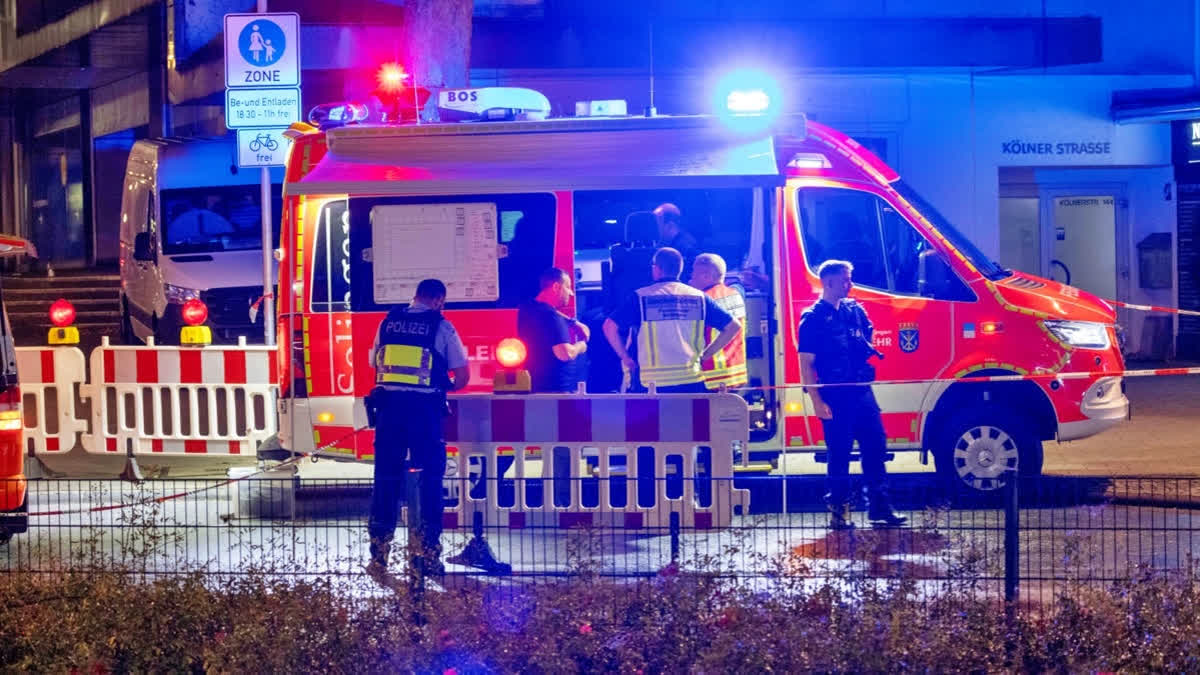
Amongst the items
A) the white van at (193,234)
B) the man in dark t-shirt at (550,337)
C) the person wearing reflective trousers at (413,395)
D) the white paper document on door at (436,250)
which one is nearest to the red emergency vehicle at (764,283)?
the white paper document on door at (436,250)

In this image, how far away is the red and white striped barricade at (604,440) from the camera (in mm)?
8398

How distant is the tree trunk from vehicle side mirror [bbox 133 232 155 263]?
5738 millimetres

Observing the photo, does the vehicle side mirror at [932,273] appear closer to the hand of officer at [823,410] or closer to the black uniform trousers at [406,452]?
the hand of officer at [823,410]

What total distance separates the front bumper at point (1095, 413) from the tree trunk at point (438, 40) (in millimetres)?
6761

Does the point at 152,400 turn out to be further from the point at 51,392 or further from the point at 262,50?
the point at 262,50

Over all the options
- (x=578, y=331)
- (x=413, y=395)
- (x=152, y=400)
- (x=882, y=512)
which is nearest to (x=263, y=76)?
(x=152, y=400)

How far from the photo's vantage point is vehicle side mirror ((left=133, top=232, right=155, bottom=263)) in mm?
18953

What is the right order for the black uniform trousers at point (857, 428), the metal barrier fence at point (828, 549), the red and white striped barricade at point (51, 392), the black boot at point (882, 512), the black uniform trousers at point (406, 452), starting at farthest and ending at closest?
the red and white striped barricade at point (51, 392) < the black uniform trousers at point (857, 428) < the black uniform trousers at point (406, 452) < the black boot at point (882, 512) < the metal barrier fence at point (828, 549)

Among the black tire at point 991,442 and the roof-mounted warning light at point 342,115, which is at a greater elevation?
the roof-mounted warning light at point 342,115

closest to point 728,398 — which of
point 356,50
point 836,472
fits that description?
point 836,472

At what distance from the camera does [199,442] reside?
12633mm

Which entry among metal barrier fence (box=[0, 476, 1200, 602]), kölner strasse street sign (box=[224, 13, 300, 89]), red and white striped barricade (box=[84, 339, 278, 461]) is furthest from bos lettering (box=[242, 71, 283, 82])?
metal barrier fence (box=[0, 476, 1200, 602])

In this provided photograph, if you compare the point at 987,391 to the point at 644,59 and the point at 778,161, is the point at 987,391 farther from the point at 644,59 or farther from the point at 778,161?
the point at 644,59

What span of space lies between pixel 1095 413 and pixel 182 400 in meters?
7.18
